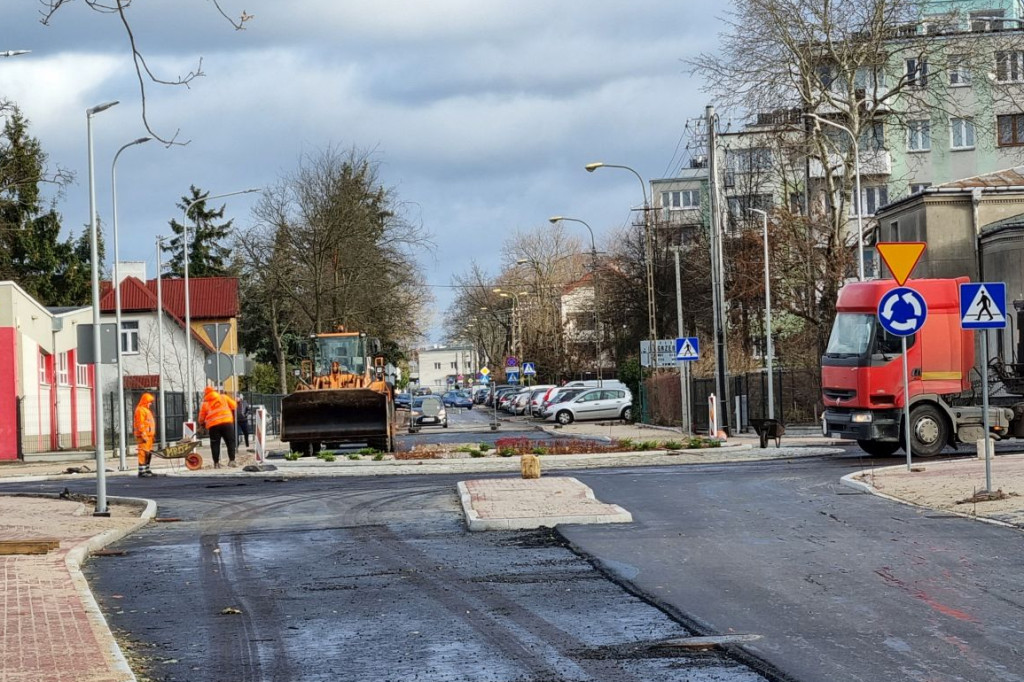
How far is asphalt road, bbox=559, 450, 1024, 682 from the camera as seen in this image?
752 cm

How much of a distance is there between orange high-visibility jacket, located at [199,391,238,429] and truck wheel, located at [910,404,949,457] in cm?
1390

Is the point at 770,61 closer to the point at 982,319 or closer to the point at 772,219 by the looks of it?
the point at 772,219

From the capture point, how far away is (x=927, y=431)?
2595 cm

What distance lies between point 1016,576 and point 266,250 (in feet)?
198

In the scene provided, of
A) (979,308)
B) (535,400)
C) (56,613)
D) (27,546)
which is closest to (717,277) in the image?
(979,308)

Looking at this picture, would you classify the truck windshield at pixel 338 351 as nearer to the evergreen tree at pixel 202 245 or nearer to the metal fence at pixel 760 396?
the metal fence at pixel 760 396

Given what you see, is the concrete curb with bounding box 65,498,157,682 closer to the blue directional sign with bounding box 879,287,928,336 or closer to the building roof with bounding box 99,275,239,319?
the blue directional sign with bounding box 879,287,928,336

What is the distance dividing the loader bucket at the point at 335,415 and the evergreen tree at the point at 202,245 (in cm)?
6755

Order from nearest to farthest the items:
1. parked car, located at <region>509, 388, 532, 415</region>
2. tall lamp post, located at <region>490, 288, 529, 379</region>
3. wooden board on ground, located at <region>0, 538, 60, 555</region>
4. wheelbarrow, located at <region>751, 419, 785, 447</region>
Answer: wooden board on ground, located at <region>0, 538, 60, 555</region> < wheelbarrow, located at <region>751, 419, 785, 447</region> < parked car, located at <region>509, 388, 532, 415</region> < tall lamp post, located at <region>490, 288, 529, 379</region>

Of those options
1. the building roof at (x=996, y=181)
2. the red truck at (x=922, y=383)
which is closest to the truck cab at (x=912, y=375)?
the red truck at (x=922, y=383)

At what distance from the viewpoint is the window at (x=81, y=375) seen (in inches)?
2066

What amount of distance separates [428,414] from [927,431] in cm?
3957

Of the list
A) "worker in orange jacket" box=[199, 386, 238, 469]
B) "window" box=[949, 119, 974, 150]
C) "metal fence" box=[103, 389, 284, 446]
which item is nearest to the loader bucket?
"worker in orange jacket" box=[199, 386, 238, 469]

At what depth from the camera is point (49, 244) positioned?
74.2 metres
